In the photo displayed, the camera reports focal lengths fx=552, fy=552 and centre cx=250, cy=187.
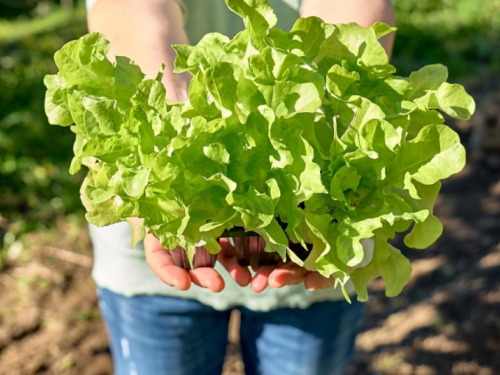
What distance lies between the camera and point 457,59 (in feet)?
17.4

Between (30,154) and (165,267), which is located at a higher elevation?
(165,267)

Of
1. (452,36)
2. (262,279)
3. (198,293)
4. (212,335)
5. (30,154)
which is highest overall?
(262,279)

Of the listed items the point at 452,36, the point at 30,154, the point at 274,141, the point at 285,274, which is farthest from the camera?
the point at 452,36

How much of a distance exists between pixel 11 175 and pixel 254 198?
8.82 feet

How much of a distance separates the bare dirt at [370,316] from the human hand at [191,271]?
4.52 feet

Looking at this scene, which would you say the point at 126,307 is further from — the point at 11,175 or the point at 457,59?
the point at 457,59

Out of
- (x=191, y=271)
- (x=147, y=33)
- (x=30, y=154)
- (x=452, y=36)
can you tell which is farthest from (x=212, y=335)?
(x=452, y=36)

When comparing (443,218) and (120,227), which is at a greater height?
(120,227)

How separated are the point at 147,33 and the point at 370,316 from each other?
2.00 metres

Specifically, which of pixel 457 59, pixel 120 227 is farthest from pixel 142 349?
pixel 457 59

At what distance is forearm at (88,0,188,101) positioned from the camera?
3.63ft

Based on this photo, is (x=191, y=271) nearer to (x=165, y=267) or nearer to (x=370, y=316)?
(x=165, y=267)

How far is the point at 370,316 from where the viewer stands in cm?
269

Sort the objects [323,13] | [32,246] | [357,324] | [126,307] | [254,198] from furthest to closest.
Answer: [32,246] < [357,324] < [126,307] < [323,13] < [254,198]
